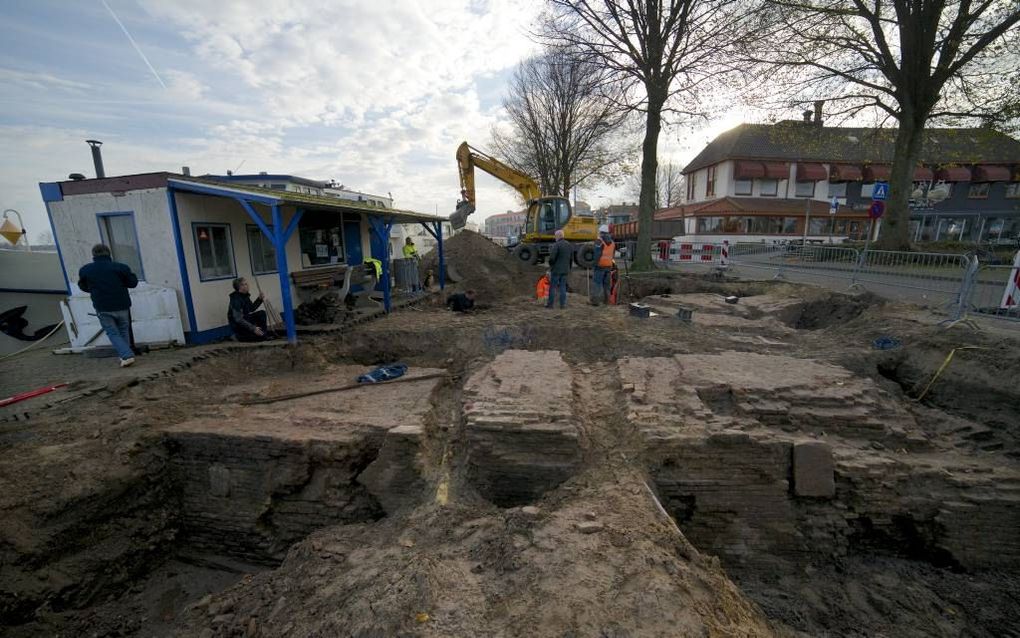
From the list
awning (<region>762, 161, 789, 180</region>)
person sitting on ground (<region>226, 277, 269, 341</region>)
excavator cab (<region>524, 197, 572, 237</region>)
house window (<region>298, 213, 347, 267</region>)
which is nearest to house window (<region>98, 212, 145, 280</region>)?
person sitting on ground (<region>226, 277, 269, 341</region>)

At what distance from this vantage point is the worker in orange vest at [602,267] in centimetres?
1036

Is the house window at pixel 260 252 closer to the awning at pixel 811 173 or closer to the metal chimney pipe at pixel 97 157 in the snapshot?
the metal chimney pipe at pixel 97 157

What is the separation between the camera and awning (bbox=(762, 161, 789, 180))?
30109mm

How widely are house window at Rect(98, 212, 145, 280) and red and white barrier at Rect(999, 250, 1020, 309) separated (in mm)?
14996

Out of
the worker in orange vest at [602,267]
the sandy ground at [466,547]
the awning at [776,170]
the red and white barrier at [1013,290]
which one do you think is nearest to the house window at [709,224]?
the awning at [776,170]

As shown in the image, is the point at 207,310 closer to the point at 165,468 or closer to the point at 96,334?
the point at 96,334

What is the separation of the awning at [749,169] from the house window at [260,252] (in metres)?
32.1

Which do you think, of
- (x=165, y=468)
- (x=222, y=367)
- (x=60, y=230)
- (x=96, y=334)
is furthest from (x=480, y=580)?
(x=60, y=230)

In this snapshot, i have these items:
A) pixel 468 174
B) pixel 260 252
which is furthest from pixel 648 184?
pixel 260 252

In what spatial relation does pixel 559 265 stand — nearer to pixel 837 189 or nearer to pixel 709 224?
pixel 709 224

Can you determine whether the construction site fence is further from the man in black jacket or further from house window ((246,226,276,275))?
the man in black jacket

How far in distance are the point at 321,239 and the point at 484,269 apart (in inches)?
269

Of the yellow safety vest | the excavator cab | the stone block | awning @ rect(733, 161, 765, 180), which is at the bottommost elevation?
the stone block

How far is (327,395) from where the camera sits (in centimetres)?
589
